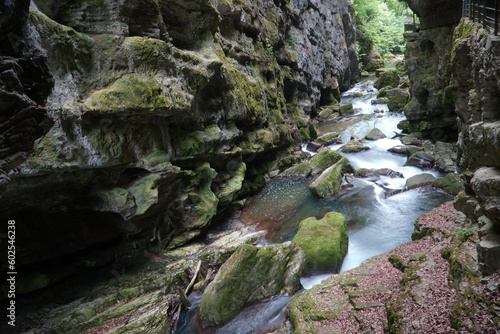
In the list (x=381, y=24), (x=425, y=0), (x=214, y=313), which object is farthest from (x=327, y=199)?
(x=381, y=24)

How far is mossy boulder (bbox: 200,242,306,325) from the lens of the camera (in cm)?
A: 937

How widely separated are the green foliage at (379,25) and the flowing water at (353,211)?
122ft

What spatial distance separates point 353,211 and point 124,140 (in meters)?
12.5

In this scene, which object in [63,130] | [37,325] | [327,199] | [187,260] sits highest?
[63,130]

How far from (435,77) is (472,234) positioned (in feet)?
57.9

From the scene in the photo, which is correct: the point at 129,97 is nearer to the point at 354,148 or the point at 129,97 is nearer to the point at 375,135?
the point at 354,148

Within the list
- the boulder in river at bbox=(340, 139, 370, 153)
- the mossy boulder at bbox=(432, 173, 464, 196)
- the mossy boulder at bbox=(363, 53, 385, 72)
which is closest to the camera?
the mossy boulder at bbox=(432, 173, 464, 196)

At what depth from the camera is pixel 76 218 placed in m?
11.1

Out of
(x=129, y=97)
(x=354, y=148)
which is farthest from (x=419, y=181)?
(x=129, y=97)

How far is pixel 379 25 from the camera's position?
53.8m

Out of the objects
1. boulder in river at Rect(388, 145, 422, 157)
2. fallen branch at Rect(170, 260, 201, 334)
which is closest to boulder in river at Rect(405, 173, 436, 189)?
boulder in river at Rect(388, 145, 422, 157)

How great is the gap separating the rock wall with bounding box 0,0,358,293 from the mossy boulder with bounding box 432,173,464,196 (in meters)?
11.7

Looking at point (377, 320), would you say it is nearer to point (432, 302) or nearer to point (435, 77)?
point (432, 302)

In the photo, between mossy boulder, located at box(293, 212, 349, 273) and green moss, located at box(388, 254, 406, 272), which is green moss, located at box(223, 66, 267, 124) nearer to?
mossy boulder, located at box(293, 212, 349, 273)
